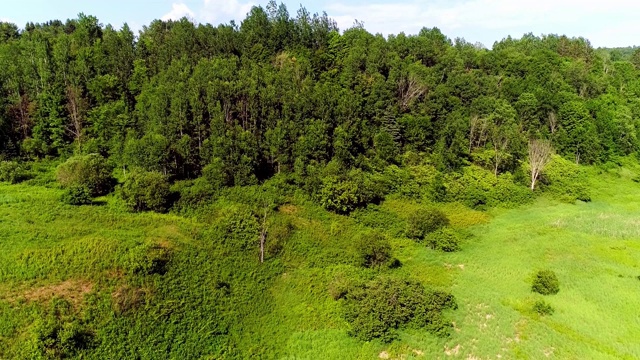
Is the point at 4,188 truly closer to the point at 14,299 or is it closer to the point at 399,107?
the point at 14,299

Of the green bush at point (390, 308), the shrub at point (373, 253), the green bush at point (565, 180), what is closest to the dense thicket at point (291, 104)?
the green bush at point (565, 180)

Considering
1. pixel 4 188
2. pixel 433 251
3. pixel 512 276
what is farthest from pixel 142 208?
pixel 512 276

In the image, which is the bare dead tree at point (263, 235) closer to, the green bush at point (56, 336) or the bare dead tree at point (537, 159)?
the green bush at point (56, 336)

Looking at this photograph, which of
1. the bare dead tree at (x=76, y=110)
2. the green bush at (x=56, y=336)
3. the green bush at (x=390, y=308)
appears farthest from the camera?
the bare dead tree at (x=76, y=110)

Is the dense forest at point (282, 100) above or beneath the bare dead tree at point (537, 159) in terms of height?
above

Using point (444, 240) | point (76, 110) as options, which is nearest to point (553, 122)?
point (444, 240)
